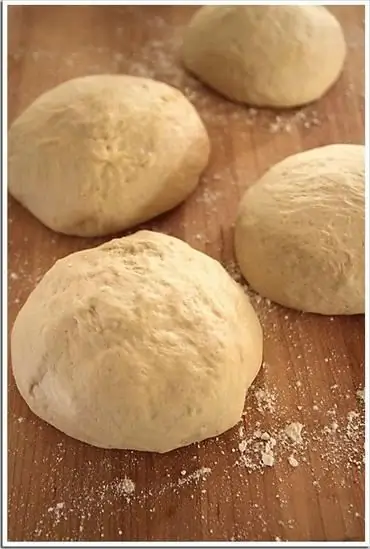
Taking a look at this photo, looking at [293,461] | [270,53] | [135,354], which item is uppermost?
[270,53]

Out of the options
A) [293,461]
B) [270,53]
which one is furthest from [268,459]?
[270,53]

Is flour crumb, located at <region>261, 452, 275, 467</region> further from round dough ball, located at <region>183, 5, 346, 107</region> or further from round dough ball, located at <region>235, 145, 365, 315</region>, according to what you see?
round dough ball, located at <region>183, 5, 346, 107</region>

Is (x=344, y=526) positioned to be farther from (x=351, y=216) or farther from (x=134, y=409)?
(x=351, y=216)

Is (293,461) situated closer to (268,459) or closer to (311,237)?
(268,459)

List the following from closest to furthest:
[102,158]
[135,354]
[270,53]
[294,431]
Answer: [135,354]
[294,431]
[102,158]
[270,53]

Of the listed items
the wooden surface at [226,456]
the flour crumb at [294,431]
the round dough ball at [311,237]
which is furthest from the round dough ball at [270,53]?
the flour crumb at [294,431]

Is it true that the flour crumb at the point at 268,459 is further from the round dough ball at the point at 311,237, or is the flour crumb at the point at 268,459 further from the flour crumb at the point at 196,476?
the round dough ball at the point at 311,237

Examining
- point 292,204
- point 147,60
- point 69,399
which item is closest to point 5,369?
point 69,399

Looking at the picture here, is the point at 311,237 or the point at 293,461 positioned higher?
the point at 311,237
